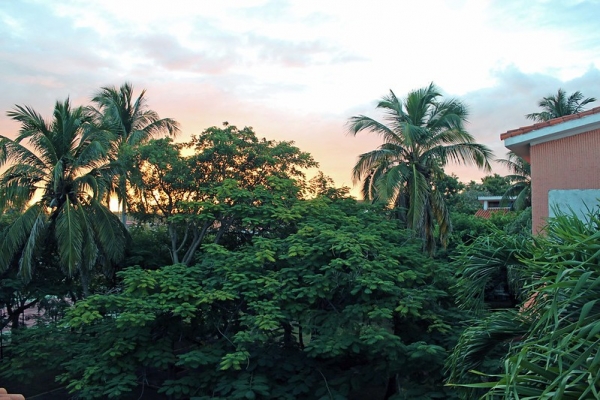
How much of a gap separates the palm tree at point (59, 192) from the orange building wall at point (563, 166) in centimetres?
1158

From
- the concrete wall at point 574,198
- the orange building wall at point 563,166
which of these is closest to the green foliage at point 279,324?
the orange building wall at point 563,166

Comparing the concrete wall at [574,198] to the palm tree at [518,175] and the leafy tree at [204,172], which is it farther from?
the palm tree at [518,175]

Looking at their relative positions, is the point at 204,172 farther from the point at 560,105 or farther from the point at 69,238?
the point at 560,105

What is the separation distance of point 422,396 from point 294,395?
258 cm

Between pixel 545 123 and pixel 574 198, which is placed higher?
pixel 545 123

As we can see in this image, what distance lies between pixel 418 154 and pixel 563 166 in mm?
9056

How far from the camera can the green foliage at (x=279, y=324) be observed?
393 inches

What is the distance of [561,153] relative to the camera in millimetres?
→ 9102

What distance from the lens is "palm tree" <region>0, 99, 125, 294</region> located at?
47.4 feet

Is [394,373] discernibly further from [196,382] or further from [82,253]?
[82,253]

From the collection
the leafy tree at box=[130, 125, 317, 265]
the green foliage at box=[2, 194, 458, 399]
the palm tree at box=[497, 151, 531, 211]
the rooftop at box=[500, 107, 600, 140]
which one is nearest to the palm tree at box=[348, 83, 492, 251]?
the leafy tree at box=[130, 125, 317, 265]

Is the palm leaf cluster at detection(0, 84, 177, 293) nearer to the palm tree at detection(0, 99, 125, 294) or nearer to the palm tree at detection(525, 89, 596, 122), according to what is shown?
the palm tree at detection(0, 99, 125, 294)

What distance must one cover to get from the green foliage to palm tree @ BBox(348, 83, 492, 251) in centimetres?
518

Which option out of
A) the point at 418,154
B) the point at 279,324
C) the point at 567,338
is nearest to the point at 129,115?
the point at 418,154
